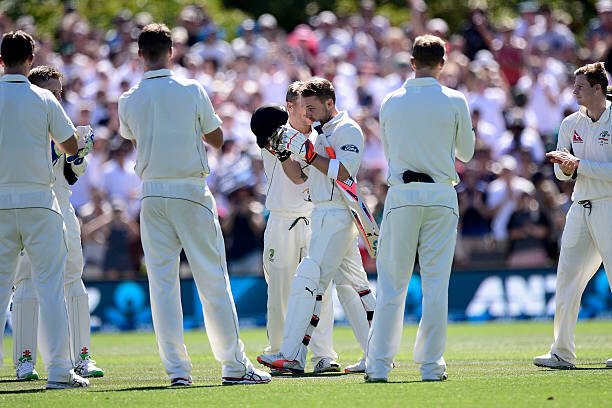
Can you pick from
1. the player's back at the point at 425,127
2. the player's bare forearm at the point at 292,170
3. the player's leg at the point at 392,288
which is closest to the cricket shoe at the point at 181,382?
the player's leg at the point at 392,288

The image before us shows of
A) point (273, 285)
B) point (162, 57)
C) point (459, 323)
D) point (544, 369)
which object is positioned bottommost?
point (459, 323)

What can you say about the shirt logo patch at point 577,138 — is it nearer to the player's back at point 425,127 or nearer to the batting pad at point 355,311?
the player's back at point 425,127

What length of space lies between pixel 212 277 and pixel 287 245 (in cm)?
164

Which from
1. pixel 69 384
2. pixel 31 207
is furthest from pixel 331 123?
pixel 69 384

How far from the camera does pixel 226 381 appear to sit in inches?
349

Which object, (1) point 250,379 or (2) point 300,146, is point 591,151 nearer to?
(2) point 300,146

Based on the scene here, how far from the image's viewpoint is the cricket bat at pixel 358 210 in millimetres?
9594

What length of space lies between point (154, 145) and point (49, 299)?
1579 mm

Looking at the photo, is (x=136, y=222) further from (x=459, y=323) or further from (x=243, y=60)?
(x=459, y=323)

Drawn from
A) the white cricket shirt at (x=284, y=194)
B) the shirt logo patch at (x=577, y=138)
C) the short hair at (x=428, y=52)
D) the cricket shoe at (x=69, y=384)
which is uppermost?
the short hair at (x=428, y=52)

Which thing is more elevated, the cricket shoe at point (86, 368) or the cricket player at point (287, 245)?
the cricket player at point (287, 245)

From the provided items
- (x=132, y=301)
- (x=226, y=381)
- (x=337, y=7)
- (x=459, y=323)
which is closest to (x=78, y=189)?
(x=132, y=301)

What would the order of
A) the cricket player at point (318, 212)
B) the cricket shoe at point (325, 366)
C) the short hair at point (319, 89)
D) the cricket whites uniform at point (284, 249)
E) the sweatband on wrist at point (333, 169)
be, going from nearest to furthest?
the sweatband on wrist at point (333, 169), the cricket player at point (318, 212), the short hair at point (319, 89), the cricket shoe at point (325, 366), the cricket whites uniform at point (284, 249)

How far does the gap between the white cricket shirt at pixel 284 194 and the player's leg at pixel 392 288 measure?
5.45 ft
